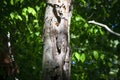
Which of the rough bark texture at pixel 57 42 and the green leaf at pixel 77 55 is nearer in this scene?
the rough bark texture at pixel 57 42

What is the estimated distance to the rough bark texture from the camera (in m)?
3.06

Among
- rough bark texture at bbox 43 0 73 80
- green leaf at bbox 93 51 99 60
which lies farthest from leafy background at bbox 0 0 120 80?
rough bark texture at bbox 43 0 73 80

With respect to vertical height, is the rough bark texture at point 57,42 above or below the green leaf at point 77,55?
above

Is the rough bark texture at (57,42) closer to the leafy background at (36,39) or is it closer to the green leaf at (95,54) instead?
the leafy background at (36,39)

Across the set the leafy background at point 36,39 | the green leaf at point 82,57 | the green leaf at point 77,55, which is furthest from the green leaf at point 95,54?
the green leaf at point 77,55

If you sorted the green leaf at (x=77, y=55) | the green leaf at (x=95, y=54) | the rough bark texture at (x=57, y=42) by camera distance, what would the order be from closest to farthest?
the rough bark texture at (x=57, y=42) → the green leaf at (x=77, y=55) → the green leaf at (x=95, y=54)

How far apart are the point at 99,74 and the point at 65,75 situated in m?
3.80

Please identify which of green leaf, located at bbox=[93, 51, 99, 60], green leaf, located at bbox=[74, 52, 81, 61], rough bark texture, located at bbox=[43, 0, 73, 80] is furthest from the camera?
green leaf, located at bbox=[93, 51, 99, 60]

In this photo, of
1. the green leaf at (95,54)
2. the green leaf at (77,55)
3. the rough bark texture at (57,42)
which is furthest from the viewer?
the green leaf at (95,54)

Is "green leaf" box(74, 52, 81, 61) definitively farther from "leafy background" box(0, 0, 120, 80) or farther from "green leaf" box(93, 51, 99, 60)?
"green leaf" box(93, 51, 99, 60)

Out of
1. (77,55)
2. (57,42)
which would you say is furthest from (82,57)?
(57,42)

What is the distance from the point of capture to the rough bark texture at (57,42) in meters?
3.06

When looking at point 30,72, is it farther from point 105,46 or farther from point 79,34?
point 105,46

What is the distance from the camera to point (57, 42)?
3.17 metres
